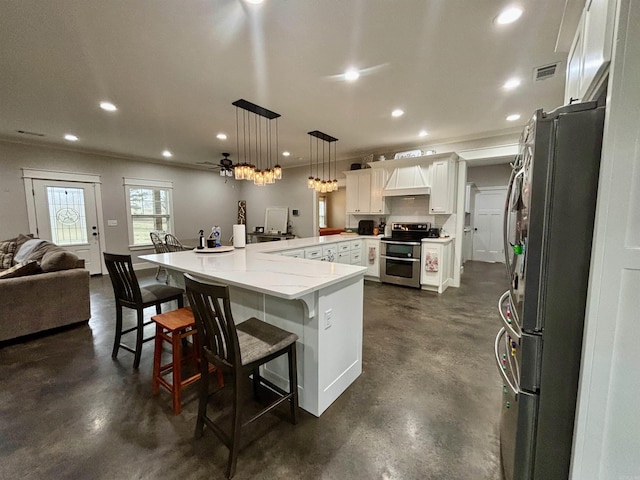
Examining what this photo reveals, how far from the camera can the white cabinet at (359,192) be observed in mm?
Answer: 5531

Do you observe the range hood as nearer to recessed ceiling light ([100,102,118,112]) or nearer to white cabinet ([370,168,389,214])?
white cabinet ([370,168,389,214])

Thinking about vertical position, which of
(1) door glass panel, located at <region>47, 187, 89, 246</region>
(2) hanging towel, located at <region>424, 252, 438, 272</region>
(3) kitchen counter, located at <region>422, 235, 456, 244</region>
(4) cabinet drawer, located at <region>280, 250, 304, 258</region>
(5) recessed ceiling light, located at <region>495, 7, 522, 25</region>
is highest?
(5) recessed ceiling light, located at <region>495, 7, 522, 25</region>

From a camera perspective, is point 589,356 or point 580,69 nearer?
point 589,356

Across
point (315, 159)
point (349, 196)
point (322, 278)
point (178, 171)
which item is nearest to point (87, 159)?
point (178, 171)

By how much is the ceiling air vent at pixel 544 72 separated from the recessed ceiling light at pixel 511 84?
0.14 meters

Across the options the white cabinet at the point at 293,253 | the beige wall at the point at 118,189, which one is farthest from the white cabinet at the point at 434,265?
the beige wall at the point at 118,189

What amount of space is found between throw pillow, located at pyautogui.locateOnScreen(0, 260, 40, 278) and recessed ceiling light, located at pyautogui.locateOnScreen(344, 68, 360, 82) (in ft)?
12.9

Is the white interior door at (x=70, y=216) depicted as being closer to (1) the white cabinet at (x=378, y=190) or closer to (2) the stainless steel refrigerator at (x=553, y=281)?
(1) the white cabinet at (x=378, y=190)

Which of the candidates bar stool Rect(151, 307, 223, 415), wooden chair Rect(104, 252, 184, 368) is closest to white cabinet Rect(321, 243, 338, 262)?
wooden chair Rect(104, 252, 184, 368)

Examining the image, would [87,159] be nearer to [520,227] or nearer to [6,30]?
[6,30]

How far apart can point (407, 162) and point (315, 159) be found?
242cm

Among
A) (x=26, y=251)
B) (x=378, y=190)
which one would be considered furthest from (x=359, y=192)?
(x=26, y=251)

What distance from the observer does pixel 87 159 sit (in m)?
5.64

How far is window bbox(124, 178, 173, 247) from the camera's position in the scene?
6325mm
